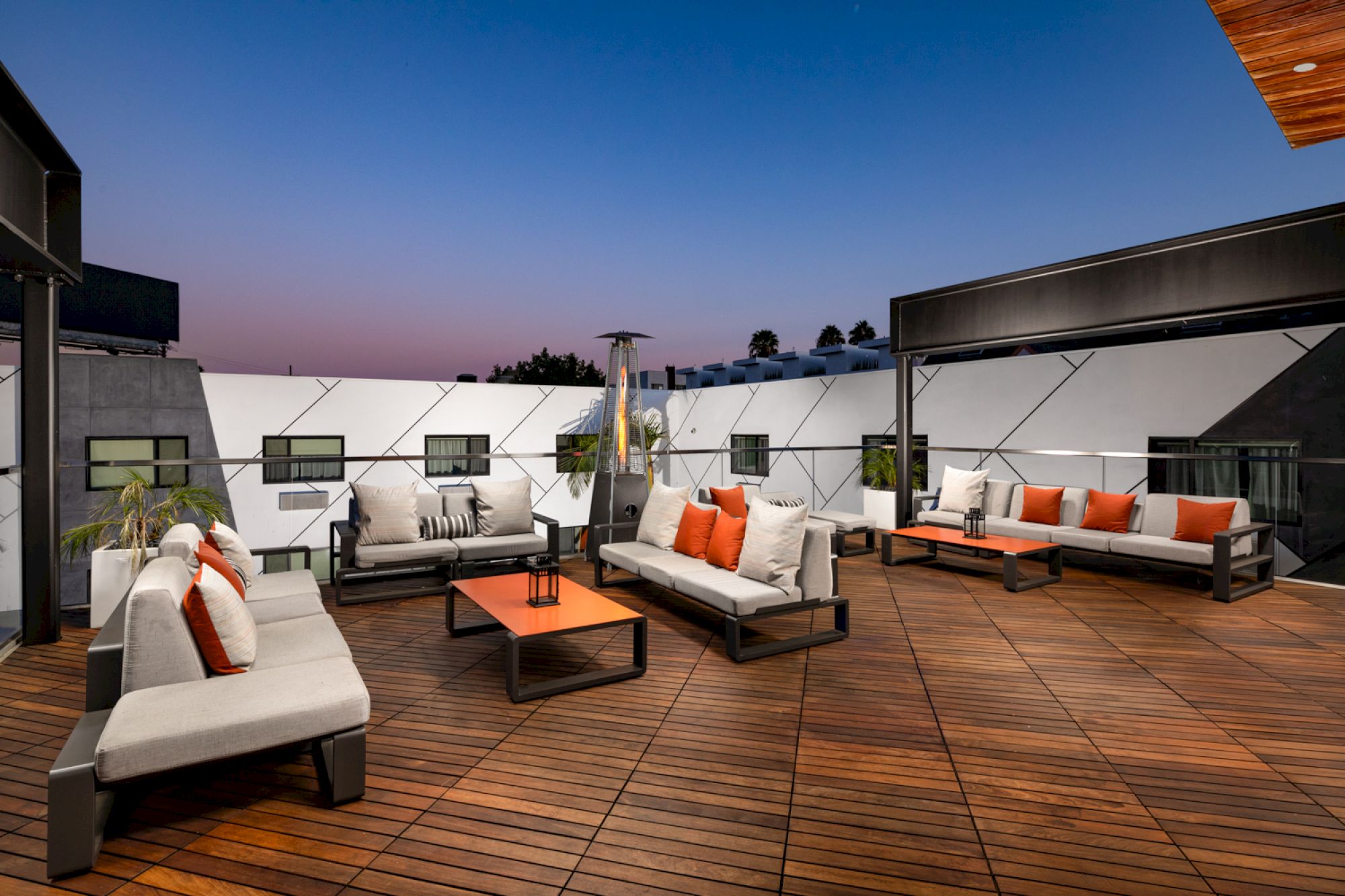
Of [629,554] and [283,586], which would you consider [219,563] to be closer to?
[283,586]

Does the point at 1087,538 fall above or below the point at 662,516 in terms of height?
below

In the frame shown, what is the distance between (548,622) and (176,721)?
5.08 feet

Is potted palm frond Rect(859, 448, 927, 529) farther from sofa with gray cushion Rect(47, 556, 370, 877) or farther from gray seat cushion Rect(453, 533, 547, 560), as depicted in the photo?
sofa with gray cushion Rect(47, 556, 370, 877)

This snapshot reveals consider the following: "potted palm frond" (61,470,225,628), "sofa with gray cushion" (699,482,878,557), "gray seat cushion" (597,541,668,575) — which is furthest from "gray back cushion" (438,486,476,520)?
"sofa with gray cushion" (699,482,878,557)

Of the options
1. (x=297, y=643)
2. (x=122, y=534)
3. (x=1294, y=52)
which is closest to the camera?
(x=1294, y=52)

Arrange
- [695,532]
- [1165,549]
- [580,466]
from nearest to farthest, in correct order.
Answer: [695,532] < [1165,549] < [580,466]

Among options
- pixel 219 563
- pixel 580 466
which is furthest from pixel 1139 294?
pixel 580 466

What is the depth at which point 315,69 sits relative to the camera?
9016 millimetres

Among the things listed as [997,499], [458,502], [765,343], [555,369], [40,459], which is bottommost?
[997,499]

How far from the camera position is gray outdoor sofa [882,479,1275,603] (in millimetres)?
4852

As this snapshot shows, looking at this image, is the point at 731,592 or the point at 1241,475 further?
the point at 1241,475

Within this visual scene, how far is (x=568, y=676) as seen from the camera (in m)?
3.28

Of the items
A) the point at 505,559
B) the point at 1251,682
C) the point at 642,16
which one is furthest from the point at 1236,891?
the point at 642,16

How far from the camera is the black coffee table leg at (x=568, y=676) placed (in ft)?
9.74
